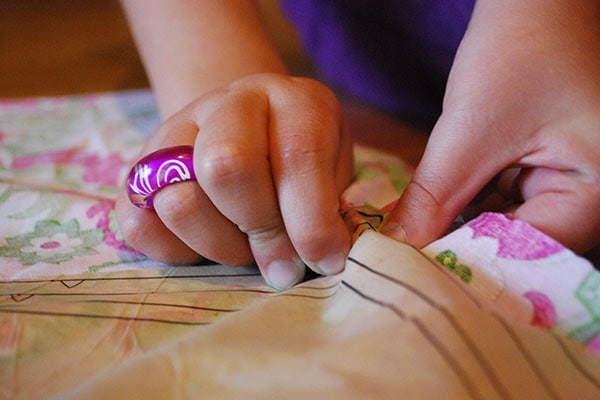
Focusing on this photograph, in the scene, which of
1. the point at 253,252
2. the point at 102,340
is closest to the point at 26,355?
the point at 102,340

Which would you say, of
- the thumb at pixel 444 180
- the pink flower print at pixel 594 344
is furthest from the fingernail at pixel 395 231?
the pink flower print at pixel 594 344

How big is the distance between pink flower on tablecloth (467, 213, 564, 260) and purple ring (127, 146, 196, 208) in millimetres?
169

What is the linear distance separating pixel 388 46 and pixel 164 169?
41 cm

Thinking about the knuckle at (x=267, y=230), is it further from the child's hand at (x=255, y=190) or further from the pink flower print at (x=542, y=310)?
the pink flower print at (x=542, y=310)

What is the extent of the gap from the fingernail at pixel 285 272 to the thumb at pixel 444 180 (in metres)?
0.06

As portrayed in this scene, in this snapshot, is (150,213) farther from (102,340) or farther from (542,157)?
(542,157)

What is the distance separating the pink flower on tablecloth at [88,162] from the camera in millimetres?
577

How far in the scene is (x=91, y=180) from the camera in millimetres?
573

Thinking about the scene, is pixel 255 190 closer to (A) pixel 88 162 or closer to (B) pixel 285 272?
(B) pixel 285 272

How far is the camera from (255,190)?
1.12ft

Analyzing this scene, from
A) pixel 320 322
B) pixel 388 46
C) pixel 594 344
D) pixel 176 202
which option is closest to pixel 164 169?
pixel 176 202

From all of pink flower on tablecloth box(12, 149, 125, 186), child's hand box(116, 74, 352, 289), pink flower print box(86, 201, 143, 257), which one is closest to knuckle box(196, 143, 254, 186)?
child's hand box(116, 74, 352, 289)

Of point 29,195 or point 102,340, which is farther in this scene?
point 29,195

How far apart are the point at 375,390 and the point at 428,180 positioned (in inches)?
6.3
